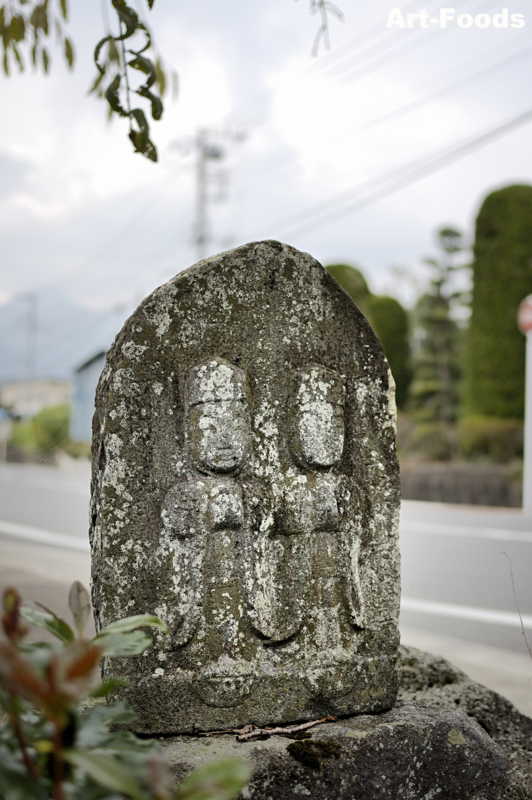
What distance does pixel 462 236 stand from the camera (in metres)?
21.7

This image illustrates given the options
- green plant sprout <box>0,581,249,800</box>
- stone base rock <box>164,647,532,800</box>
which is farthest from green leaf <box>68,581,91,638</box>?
stone base rock <box>164,647,532,800</box>

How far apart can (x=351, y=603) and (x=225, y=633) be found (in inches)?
14.7

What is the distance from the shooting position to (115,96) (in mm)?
2127

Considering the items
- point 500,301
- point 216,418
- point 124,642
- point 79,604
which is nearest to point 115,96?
point 216,418

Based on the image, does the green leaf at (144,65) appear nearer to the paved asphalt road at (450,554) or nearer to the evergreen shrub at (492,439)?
the paved asphalt road at (450,554)

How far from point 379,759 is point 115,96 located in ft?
6.39

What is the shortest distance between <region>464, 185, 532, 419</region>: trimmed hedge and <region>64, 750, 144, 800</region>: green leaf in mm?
13053

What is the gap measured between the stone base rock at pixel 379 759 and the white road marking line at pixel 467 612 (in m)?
2.73

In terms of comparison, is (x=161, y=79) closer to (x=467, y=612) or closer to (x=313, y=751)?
(x=313, y=751)

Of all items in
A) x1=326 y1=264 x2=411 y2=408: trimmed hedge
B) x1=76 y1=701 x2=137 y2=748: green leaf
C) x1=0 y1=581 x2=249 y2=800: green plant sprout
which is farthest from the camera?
x1=326 y1=264 x2=411 y2=408: trimmed hedge

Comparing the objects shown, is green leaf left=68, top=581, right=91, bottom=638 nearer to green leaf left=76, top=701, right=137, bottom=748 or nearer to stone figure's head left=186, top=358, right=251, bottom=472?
green leaf left=76, top=701, right=137, bottom=748

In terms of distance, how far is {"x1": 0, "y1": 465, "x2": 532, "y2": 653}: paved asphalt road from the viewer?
4.89 meters

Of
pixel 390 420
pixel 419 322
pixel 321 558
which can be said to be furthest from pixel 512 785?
pixel 419 322

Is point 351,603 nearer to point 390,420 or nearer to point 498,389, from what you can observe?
point 390,420
